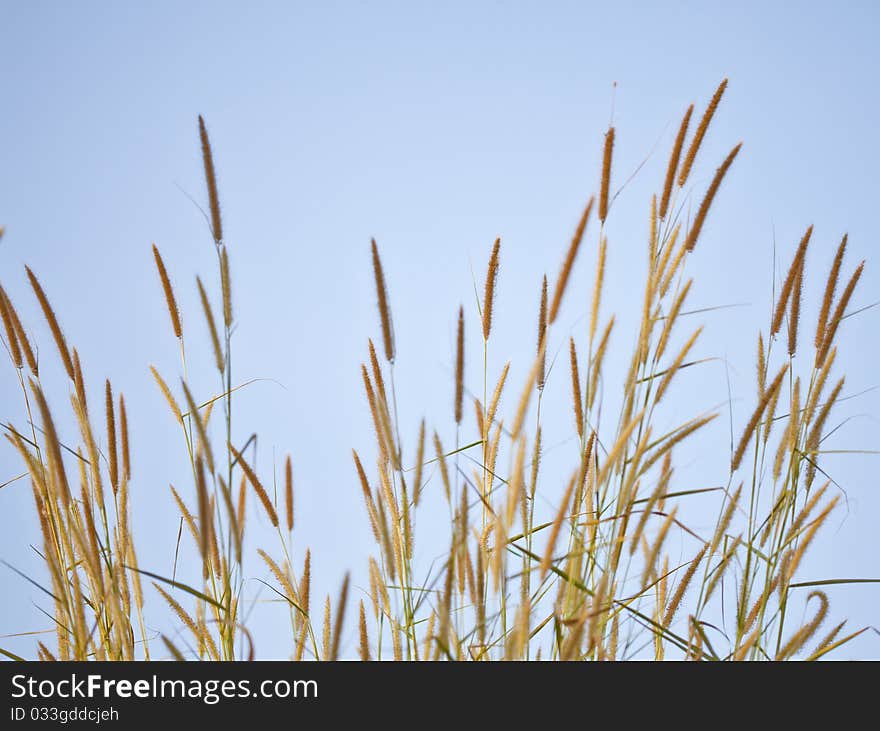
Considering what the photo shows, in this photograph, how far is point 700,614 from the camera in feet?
2.83

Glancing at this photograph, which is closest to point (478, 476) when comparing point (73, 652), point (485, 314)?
point (485, 314)

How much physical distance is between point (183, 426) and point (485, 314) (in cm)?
34

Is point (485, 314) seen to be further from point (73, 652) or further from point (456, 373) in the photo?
point (73, 652)

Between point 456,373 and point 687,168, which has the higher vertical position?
point 687,168

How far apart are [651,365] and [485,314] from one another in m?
0.18

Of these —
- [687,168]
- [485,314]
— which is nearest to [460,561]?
[485,314]

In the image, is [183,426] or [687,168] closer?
[687,168]
